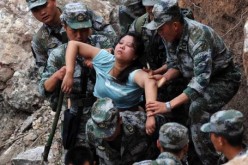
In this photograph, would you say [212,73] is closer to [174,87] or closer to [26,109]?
[174,87]

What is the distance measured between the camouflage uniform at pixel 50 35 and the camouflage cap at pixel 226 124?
2302 mm

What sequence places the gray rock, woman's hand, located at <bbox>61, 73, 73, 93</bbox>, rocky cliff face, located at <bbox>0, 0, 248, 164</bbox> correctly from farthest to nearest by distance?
rocky cliff face, located at <bbox>0, 0, 248, 164</bbox>
the gray rock
woman's hand, located at <bbox>61, 73, 73, 93</bbox>

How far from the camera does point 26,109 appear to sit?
30.7ft

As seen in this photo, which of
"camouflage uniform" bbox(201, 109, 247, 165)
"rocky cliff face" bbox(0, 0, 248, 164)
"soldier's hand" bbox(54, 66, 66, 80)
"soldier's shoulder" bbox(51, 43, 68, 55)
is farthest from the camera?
"rocky cliff face" bbox(0, 0, 248, 164)

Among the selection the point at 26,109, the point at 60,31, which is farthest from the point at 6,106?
the point at 60,31

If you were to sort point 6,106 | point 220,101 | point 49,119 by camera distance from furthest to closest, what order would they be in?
point 6,106, point 49,119, point 220,101

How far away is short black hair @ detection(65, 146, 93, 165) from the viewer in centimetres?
575

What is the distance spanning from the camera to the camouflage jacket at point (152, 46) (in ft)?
20.0

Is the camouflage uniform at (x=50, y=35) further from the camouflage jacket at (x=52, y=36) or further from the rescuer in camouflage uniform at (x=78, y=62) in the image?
the rescuer in camouflage uniform at (x=78, y=62)

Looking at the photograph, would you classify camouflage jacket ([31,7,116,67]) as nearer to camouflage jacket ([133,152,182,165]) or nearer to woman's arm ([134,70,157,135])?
woman's arm ([134,70,157,135])

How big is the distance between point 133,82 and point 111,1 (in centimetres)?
469

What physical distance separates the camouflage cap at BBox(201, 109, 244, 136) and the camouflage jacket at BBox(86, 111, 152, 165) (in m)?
1.09

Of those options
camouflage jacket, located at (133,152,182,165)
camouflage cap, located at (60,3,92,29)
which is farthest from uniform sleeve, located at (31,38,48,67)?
camouflage jacket, located at (133,152,182,165)

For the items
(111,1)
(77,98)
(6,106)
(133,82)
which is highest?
(133,82)
